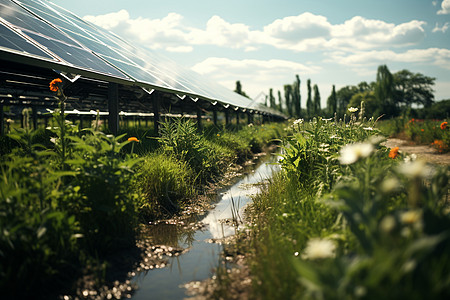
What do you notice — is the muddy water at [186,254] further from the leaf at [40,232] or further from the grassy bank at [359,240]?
the leaf at [40,232]

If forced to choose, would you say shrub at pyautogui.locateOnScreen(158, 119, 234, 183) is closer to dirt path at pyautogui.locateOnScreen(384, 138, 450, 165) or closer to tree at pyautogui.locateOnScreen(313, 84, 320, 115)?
dirt path at pyautogui.locateOnScreen(384, 138, 450, 165)

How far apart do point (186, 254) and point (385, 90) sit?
5897 centimetres

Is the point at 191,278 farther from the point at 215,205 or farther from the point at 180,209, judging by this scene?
the point at 215,205

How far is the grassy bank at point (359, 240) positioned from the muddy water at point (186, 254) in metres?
0.32

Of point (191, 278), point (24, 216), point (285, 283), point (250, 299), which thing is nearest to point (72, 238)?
point (24, 216)

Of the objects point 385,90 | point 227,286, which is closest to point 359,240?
point 227,286

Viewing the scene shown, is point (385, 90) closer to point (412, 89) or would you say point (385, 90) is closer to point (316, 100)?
point (316, 100)

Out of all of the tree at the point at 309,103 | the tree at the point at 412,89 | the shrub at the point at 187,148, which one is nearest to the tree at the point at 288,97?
the tree at the point at 309,103

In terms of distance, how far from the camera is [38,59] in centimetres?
402

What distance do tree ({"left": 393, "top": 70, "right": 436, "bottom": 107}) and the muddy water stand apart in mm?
84387

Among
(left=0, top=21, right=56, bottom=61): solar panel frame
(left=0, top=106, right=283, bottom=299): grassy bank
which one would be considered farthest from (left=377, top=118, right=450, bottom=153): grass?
(left=0, top=21, right=56, bottom=61): solar panel frame

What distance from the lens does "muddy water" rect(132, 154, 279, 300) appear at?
2.67 m

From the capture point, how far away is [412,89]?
78.2 m

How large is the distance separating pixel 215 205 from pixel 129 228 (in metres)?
2.29
